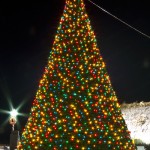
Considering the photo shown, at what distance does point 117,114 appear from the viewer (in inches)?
277

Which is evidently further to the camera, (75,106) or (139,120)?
(139,120)

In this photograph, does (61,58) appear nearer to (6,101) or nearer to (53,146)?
(53,146)

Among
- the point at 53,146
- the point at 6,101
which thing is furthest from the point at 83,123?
the point at 6,101

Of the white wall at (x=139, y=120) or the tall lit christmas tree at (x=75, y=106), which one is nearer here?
the tall lit christmas tree at (x=75, y=106)

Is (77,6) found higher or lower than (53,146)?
higher

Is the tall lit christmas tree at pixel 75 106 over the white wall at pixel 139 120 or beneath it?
beneath

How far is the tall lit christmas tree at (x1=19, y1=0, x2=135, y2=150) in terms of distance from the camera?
A: 6.63m

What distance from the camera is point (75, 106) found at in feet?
22.5

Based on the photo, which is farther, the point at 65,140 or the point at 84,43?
the point at 84,43

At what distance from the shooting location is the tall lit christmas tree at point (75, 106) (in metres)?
6.63

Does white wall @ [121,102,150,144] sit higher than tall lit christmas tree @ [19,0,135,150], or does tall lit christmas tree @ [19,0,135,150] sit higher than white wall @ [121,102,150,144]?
white wall @ [121,102,150,144]

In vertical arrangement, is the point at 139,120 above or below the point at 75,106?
above

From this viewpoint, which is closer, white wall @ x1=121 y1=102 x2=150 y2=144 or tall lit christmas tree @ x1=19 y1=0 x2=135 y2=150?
tall lit christmas tree @ x1=19 y1=0 x2=135 y2=150

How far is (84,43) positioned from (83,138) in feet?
7.79
